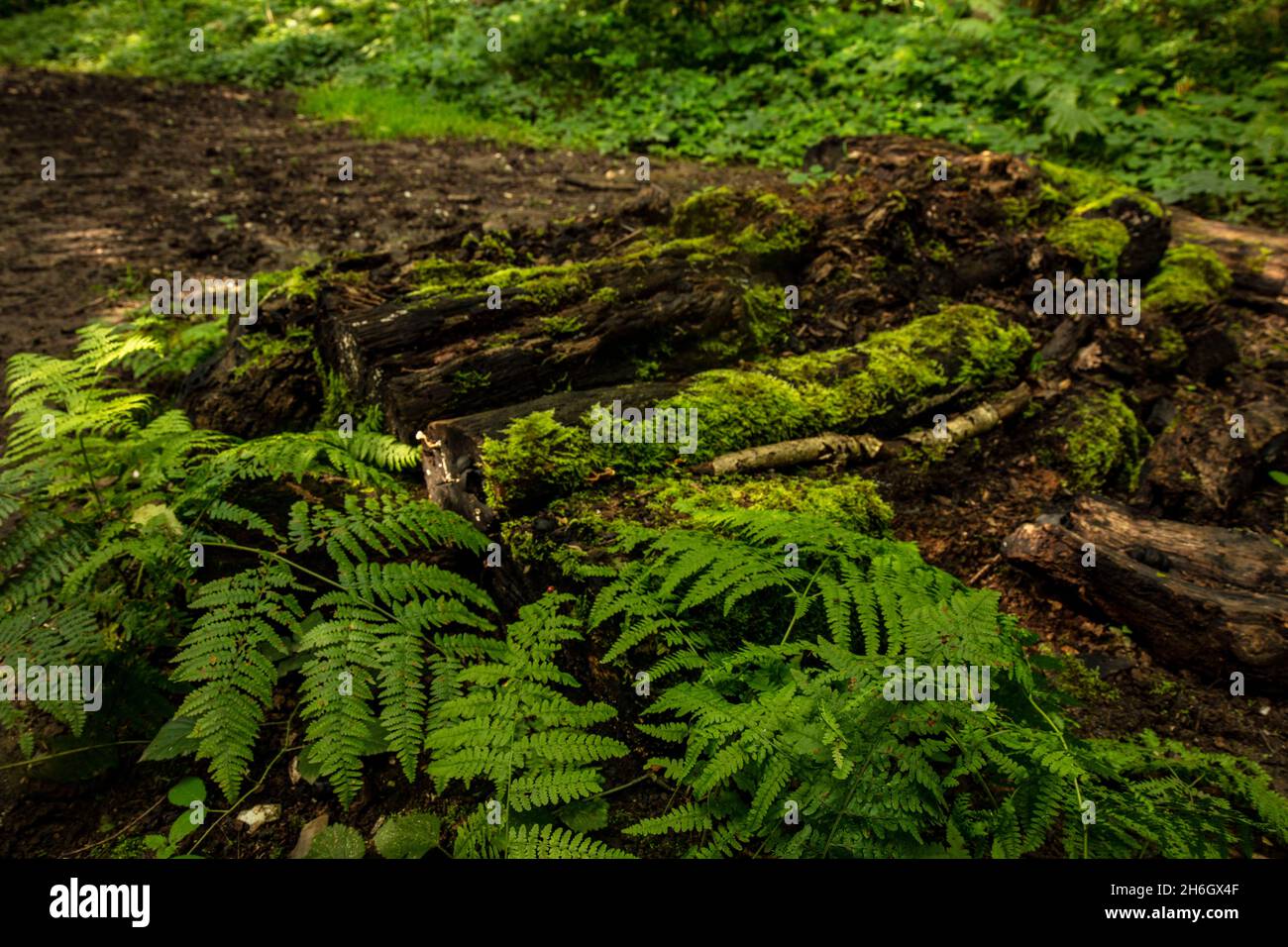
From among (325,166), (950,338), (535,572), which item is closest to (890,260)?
(950,338)

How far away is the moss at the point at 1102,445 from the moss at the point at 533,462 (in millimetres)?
2590

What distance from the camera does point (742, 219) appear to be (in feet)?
16.6

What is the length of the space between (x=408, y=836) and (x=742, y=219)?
4.38m

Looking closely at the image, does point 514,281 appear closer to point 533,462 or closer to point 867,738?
point 533,462

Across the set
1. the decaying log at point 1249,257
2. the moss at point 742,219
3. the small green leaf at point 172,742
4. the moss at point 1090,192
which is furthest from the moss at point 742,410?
the decaying log at point 1249,257

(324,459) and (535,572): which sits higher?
(324,459)

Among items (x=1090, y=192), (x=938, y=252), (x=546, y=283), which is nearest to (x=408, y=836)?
(x=546, y=283)

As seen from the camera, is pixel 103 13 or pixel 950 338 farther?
pixel 103 13

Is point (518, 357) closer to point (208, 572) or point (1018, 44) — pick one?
point (208, 572)

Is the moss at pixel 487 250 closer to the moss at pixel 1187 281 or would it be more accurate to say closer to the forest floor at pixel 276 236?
the forest floor at pixel 276 236

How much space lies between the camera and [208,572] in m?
2.89

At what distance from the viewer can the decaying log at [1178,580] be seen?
8.85 feet
